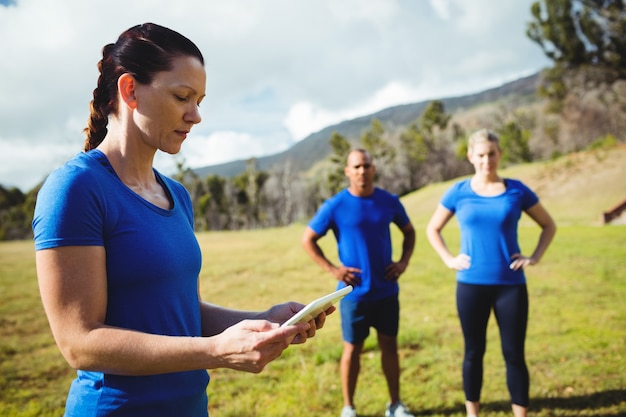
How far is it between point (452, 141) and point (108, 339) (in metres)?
76.7

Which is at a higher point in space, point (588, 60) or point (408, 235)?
point (588, 60)

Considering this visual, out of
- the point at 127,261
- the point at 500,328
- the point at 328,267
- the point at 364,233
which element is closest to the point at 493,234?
the point at 500,328

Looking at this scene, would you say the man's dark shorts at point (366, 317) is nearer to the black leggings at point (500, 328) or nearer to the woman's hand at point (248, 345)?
the black leggings at point (500, 328)

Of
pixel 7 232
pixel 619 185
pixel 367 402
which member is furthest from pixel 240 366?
pixel 7 232

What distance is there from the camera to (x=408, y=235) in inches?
191

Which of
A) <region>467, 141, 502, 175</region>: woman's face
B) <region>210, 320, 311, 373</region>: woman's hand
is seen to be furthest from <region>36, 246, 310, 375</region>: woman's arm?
<region>467, 141, 502, 175</region>: woman's face

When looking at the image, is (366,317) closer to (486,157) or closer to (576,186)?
(486,157)

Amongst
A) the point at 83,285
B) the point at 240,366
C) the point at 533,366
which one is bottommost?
the point at 533,366

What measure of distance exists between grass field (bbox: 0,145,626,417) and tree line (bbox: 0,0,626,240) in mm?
29895

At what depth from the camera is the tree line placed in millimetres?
36125

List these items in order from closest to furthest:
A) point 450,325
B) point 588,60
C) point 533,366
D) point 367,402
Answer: point 367,402, point 533,366, point 450,325, point 588,60

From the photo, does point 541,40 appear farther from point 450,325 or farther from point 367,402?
point 367,402

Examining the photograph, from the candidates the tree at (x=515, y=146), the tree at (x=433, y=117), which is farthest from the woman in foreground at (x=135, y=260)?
the tree at (x=433, y=117)

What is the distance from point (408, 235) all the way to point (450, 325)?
3.13 metres
